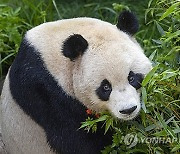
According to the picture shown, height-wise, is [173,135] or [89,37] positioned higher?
[89,37]

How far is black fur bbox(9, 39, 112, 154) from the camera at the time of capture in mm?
3289

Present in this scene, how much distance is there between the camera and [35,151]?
3611mm

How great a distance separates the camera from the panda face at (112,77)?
9.87 ft

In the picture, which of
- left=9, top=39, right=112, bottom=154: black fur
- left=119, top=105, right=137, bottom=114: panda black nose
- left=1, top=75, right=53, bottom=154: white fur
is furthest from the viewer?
left=1, top=75, right=53, bottom=154: white fur

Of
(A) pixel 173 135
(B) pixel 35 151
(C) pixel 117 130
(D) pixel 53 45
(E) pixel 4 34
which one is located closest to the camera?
(A) pixel 173 135

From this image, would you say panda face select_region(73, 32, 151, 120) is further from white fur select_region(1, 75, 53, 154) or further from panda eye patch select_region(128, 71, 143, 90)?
white fur select_region(1, 75, 53, 154)

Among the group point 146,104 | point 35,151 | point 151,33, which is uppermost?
point 146,104

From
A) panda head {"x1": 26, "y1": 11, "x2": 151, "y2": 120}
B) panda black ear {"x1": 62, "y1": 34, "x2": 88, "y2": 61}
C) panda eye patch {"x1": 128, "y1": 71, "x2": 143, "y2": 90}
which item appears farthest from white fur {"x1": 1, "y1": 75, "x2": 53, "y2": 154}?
panda eye patch {"x1": 128, "y1": 71, "x2": 143, "y2": 90}

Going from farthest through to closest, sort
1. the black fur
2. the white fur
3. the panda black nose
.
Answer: the white fur
the black fur
the panda black nose

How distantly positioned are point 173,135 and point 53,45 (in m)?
0.87

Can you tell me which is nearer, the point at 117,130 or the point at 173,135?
the point at 173,135

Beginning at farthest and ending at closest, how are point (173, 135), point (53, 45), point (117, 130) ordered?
point (53, 45), point (117, 130), point (173, 135)

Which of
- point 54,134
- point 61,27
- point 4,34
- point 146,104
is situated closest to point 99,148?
point 54,134

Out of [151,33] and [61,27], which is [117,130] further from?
[151,33]
